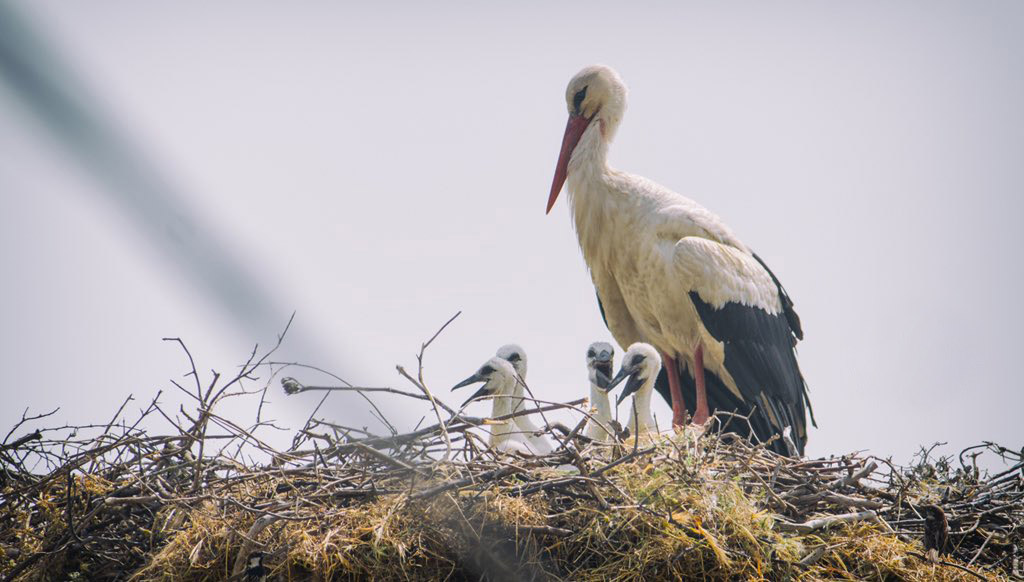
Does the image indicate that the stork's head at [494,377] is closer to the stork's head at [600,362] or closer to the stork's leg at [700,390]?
the stork's head at [600,362]

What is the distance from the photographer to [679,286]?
4109mm

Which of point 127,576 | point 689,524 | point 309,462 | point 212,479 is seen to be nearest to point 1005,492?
point 689,524

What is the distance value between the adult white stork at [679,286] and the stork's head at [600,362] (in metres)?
0.40

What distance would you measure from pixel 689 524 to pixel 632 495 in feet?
0.52

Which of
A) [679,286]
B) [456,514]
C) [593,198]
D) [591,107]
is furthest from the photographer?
[591,107]

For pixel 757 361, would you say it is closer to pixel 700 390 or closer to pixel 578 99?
pixel 700 390

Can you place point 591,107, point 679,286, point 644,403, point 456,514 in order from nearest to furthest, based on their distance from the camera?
point 456,514 < point 644,403 < point 679,286 < point 591,107

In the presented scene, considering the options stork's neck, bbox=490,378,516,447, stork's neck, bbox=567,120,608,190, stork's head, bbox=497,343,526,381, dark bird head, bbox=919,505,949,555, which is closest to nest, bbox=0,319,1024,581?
dark bird head, bbox=919,505,949,555

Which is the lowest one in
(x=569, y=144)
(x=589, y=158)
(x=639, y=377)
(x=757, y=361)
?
(x=639, y=377)

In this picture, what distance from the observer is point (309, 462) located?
2516 millimetres

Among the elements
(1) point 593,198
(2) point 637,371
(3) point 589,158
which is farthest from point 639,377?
(3) point 589,158

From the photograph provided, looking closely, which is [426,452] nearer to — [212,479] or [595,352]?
[212,479]

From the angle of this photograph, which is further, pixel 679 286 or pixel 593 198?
pixel 593 198

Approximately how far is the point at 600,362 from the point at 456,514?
1853 millimetres
